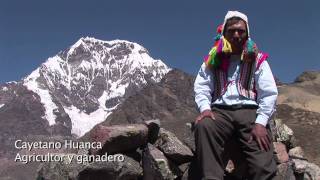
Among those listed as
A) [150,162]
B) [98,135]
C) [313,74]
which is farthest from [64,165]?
[313,74]

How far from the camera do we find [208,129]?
6961mm

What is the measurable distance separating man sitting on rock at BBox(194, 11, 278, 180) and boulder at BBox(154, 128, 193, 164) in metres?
1.69

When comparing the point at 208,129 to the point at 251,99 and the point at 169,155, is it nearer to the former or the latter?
the point at 251,99

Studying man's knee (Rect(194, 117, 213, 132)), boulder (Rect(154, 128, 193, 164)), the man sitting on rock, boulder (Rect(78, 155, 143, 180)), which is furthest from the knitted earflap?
boulder (Rect(78, 155, 143, 180))

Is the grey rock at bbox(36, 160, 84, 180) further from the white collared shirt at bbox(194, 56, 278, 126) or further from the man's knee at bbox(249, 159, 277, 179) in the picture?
the man's knee at bbox(249, 159, 277, 179)

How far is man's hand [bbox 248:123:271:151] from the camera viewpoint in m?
6.97

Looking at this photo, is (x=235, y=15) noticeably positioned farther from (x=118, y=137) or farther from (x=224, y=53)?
(x=118, y=137)

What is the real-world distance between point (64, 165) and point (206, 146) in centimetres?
368

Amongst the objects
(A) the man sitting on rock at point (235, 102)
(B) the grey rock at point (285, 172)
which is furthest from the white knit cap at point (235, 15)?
(B) the grey rock at point (285, 172)

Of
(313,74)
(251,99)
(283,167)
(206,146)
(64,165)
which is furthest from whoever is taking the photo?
(313,74)

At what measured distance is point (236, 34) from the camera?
757cm

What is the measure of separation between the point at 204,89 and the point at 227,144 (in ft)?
2.69

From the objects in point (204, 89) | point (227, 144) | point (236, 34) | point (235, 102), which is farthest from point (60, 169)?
point (236, 34)

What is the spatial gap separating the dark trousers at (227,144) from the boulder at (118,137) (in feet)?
7.74
